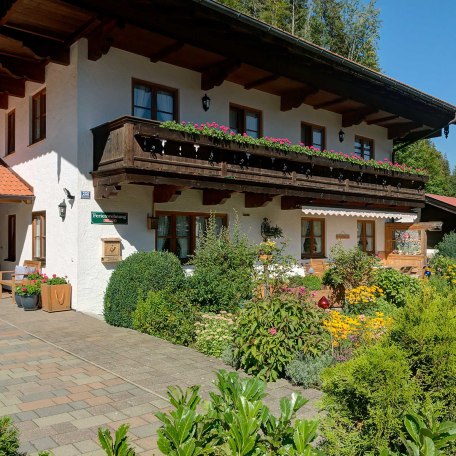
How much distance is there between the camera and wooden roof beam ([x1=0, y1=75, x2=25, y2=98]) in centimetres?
1308

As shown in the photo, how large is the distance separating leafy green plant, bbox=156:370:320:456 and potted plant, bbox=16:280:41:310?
30.6 feet

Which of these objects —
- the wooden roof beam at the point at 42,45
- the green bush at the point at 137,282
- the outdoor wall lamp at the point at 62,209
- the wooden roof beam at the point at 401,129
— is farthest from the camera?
the wooden roof beam at the point at 401,129

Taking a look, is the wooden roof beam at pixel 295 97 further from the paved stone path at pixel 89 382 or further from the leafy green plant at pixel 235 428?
the leafy green plant at pixel 235 428

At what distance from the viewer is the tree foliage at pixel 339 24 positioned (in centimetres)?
3281

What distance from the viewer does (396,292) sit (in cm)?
1068

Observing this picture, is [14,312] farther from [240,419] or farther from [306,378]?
[240,419]

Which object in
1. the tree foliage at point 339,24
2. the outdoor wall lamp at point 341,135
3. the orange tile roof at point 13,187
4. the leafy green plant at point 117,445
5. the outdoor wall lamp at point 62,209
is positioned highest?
the tree foliage at point 339,24

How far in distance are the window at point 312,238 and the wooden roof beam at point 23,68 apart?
9137 mm

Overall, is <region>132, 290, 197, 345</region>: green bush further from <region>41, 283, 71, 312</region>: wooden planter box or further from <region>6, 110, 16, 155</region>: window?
<region>6, 110, 16, 155</region>: window

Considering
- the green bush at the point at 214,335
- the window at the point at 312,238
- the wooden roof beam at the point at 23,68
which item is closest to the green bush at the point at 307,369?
the green bush at the point at 214,335

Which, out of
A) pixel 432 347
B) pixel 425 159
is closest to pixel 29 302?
pixel 432 347

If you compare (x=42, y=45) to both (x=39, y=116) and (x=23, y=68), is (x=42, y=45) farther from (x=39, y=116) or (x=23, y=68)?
(x=39, y=116)

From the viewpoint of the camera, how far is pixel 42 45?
1061 centimetres

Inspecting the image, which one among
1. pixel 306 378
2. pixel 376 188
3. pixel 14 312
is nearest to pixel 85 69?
pixel 14 312
